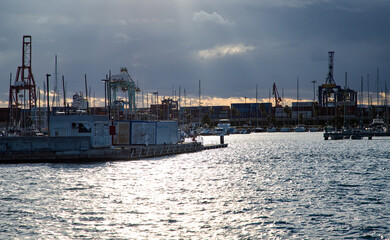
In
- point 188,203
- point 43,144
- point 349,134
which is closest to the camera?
point 188,203

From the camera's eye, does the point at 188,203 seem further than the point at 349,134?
No

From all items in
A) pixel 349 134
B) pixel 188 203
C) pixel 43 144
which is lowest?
pixel 188 203

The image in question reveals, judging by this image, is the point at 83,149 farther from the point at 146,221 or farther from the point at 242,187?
the point at 146,221

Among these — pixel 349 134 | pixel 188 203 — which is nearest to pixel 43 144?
pixel 188 203

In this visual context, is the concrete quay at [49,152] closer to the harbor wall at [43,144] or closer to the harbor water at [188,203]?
the harbor wall at [43,144]

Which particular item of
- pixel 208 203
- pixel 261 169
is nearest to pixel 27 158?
pixel 261 169

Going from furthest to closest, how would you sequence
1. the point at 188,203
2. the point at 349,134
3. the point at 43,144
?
1. the point at 349,134
2. the point at 43,144
3. the point at 188,203

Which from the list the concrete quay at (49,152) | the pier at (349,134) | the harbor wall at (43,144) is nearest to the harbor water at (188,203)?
the concrete quay at (49,152)

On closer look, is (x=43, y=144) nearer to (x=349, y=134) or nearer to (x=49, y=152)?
(x=49, y=152)

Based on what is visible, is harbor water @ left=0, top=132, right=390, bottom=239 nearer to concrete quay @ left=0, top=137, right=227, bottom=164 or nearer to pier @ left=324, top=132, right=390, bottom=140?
concrete quay @ left=0, top=137, right=227, bottom=164

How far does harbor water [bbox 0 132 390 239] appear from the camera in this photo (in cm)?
2131

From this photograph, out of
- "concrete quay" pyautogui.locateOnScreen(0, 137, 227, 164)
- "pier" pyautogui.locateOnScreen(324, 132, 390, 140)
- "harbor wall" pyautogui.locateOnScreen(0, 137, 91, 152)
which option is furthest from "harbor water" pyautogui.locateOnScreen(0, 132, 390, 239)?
"pier" pyautogui.locateOnScreen(324, 132, 390, 140)

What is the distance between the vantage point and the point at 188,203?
28.4 meters

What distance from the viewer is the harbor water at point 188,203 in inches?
839
